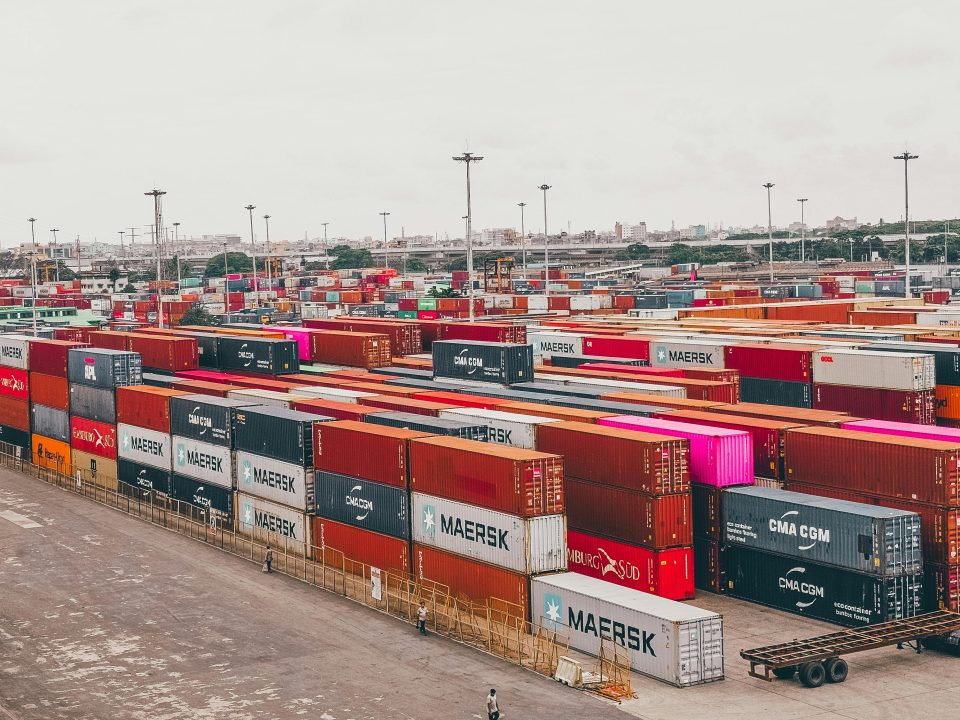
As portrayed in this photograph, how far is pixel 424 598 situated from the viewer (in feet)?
127

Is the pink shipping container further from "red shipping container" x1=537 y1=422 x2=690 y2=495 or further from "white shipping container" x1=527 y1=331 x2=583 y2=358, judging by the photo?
"white shipping container" x1=527 y1=331 x2=583 y2=358

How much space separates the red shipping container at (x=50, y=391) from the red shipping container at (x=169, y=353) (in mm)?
4505

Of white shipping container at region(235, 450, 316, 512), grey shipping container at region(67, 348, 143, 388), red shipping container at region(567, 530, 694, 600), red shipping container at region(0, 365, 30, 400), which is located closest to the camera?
red shipping container at region(567, 530, 694, 600)

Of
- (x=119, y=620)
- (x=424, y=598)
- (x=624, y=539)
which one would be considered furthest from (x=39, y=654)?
(x=624, y=539)

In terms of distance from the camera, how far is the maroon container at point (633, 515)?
37219 millimetres

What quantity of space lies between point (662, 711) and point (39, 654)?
18.4 m

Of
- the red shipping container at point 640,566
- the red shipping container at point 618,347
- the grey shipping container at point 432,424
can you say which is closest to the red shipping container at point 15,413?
the red shipping container at point 618,347

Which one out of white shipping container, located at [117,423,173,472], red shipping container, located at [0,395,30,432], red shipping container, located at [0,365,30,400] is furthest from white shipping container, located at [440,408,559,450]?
red shipping container, located at [0,395,30,432]

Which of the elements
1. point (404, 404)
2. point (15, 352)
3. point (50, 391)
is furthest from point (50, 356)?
point (404, 404)

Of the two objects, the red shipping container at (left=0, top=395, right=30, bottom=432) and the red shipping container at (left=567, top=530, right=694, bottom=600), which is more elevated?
the red shipping container at (left=0, top=395, right=30, bottom=432)

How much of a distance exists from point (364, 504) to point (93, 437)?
26590 millimetres

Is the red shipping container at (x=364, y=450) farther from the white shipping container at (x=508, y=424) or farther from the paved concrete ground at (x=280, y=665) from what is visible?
the paved concrete ground at (x=280, y=665)

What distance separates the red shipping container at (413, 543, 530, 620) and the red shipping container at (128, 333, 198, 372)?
1262 inches

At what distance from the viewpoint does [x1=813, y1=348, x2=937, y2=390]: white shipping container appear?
48.8 meters
